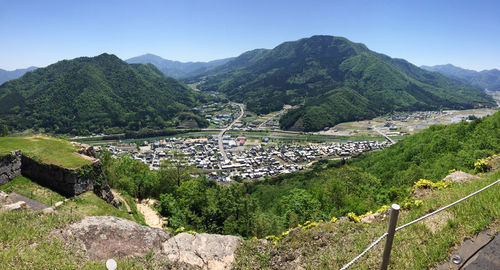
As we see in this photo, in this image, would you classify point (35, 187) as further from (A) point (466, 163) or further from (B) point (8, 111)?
(B) point (8, 111)

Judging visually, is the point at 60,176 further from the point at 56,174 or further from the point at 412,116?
the point at 412,116

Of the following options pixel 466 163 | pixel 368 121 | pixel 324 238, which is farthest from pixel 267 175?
pixel 368 121

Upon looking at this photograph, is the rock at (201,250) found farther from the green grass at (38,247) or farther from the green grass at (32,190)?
the green grass at (32,190)

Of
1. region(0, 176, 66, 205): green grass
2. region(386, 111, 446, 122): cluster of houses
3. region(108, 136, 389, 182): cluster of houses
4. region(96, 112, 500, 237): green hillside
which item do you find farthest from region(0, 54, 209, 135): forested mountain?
region(386, 111, 446, 122): cluster of houses

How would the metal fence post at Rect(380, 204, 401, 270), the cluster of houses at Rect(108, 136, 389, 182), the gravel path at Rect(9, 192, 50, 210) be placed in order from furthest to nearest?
the cluster of houses at Rect(108, 136, 389, 182) → the gravel path at Rect(9, 192, 50, 210) → the metal fence post at Rect(380, 204, 401, 270)

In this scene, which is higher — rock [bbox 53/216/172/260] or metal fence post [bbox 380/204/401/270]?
metal fence post [bbox 380/204/401/270]

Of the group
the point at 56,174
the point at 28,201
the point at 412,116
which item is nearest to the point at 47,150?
the point at 56,174

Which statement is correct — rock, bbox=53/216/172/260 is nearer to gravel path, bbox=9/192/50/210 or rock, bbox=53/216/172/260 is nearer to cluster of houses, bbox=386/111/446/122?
gravel path, bbox=9/192/50/210
